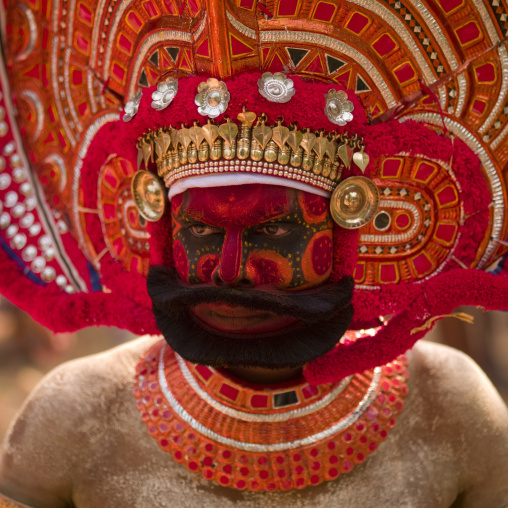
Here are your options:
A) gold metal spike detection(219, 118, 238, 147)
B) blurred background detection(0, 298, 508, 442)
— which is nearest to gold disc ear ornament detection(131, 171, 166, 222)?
gold metal spike detection(219, 118, 238, 147)

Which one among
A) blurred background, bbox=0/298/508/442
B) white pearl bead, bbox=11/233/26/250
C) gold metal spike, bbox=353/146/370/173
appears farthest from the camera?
blurred background, bbox=0/298/508/442

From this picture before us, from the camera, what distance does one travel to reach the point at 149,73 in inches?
69.5

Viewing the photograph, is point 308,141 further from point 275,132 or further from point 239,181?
point 239,181

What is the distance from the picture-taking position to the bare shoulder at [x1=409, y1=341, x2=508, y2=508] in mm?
1955

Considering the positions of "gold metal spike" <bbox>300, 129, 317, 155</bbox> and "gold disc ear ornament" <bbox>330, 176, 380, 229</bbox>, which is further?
"gold disc ear ornament" <bbox>330, 176, 380, 229</bbox>

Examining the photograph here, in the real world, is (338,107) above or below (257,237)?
above

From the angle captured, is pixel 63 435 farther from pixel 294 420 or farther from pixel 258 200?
pixel 258 200

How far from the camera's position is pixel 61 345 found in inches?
219

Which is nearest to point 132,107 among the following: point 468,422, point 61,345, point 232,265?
point 232,265

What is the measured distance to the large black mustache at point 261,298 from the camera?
1.58 metres

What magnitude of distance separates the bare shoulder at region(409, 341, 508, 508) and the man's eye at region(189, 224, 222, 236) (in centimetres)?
97

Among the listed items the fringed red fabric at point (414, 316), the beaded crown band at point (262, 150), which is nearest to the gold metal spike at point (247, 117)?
the beaded crown band at point (262, 150)

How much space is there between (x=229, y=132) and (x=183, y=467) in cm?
110

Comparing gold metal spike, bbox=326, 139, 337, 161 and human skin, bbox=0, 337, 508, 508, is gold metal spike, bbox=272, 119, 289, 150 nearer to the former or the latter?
gold metal spike, bbox=326, 139, 337, 161
